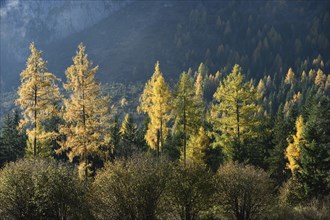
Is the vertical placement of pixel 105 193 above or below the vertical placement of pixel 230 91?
below

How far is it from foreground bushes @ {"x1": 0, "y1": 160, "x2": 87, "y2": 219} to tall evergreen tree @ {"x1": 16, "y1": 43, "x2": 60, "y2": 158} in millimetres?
10420

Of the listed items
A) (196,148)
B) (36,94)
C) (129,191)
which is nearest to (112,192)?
(129,191)

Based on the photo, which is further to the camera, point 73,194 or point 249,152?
point 249,152

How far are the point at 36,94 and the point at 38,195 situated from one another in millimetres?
12239

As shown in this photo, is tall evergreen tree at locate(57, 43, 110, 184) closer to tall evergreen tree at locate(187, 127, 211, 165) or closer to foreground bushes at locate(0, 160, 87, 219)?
foreground bushes at locate(0, 160, 87, 219)

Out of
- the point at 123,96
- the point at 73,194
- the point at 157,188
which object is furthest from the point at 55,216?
the point at 123,96

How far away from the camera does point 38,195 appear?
16812mm

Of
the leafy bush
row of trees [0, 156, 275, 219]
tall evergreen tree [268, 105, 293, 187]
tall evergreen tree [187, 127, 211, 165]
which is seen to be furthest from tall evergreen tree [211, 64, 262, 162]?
the leafy bush

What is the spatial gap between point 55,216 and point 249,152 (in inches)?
818

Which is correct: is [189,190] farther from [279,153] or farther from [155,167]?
[279,153]

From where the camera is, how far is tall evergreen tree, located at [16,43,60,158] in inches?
1067

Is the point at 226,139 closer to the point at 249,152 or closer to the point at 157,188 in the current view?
the point at 249,152

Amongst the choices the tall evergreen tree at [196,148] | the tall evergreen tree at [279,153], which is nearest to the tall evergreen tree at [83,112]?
the tall evergreen tree at [196,148]

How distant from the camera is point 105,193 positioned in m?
16.6
